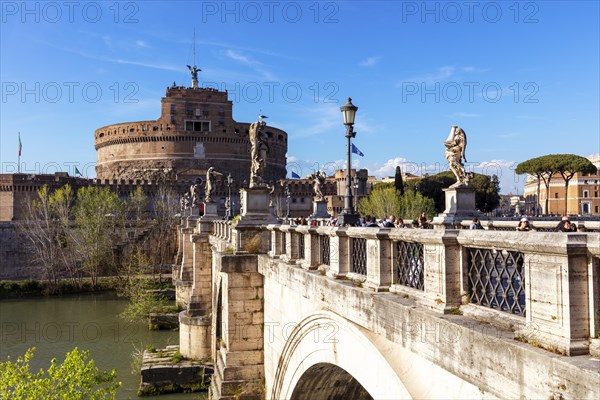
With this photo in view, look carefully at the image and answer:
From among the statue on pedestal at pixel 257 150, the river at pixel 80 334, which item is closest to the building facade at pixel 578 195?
the river at pixel 80 334

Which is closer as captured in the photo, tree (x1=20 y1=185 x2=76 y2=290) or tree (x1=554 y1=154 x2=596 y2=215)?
tree (x1=554 y1=154 x2=596 y2=215)

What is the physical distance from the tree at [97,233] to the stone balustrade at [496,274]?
40765 millimetres

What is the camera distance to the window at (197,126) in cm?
7506

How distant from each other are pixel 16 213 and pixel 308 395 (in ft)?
192

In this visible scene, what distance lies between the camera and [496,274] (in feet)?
13.4

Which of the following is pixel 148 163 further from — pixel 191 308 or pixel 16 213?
pixel 191 308

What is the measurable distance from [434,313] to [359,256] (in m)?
2.38

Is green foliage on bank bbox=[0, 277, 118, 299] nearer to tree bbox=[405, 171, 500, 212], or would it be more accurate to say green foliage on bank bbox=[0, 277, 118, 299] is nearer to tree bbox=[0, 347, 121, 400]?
tree bbox=[0, 347, 121, 400]

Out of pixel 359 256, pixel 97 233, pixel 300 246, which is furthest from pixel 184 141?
pixel 359 256

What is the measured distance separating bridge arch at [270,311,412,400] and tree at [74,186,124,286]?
36.5 meters

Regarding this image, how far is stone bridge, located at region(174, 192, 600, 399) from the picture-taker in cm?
316

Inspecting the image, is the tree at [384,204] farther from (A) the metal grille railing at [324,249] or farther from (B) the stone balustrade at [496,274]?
(B) the stone balustrade at [496,274]

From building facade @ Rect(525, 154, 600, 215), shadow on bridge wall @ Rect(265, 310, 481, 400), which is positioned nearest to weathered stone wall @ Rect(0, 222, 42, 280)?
shadow on bridge wall @ Rect(265, 310, 481, 400)

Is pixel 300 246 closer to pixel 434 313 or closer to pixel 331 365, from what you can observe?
pixel 331 365
